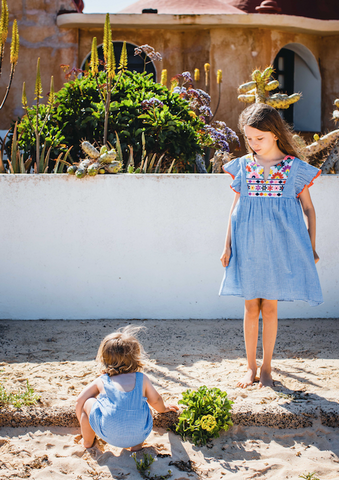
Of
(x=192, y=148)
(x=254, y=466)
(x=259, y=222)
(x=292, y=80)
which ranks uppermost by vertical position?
(x=292, y=80)

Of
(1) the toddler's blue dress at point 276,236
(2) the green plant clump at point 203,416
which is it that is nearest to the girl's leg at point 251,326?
(1) the toddler's blue dress at point 276,236

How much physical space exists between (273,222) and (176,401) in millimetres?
1254

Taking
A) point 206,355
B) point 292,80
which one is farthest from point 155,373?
point 292,80

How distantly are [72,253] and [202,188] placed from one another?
4.63 feet

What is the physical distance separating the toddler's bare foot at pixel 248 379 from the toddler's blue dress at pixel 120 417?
0.83 metres

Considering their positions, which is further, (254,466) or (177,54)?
(177,54)

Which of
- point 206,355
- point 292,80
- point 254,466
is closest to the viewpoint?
point 254,466

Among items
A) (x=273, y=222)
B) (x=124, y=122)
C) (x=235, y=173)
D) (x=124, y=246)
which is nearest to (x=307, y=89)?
(x=124, y=122)

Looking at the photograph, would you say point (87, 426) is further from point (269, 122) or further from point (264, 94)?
point (264, 94)

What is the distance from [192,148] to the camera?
5.32 m

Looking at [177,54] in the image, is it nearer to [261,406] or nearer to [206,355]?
[206,355]

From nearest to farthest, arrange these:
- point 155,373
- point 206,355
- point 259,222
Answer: point 259,222
point 155,373
point 206,355

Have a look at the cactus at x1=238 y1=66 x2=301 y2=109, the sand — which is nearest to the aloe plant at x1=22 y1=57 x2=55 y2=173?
the sand

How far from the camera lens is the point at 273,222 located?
2.81 meters
